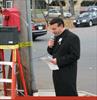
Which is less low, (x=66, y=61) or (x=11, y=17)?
(x=11, y=17)

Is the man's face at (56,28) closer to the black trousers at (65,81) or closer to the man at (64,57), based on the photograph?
the man at (64,57)

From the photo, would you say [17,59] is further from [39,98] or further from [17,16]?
[39,98]

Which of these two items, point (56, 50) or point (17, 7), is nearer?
point (56, 50)

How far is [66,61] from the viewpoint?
6680 millimetres

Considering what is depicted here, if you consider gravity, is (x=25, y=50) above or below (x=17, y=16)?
below

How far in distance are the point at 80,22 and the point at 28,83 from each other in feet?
115

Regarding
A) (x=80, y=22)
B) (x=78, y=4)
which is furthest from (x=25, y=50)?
(x=78, y=4)

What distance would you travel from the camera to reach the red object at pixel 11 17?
909cm

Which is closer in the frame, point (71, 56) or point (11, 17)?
point (71, 56)

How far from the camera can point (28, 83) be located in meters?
9.87

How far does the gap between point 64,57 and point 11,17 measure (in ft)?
8.77

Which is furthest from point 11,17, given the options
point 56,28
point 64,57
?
point 64,57

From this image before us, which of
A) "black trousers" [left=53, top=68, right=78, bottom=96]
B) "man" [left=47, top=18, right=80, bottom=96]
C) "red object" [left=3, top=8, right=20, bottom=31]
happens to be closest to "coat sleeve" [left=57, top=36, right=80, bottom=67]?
"man" [left=47, top=18, right=80, bottom=96]

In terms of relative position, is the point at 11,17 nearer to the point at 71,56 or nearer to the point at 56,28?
the point at 56,28
